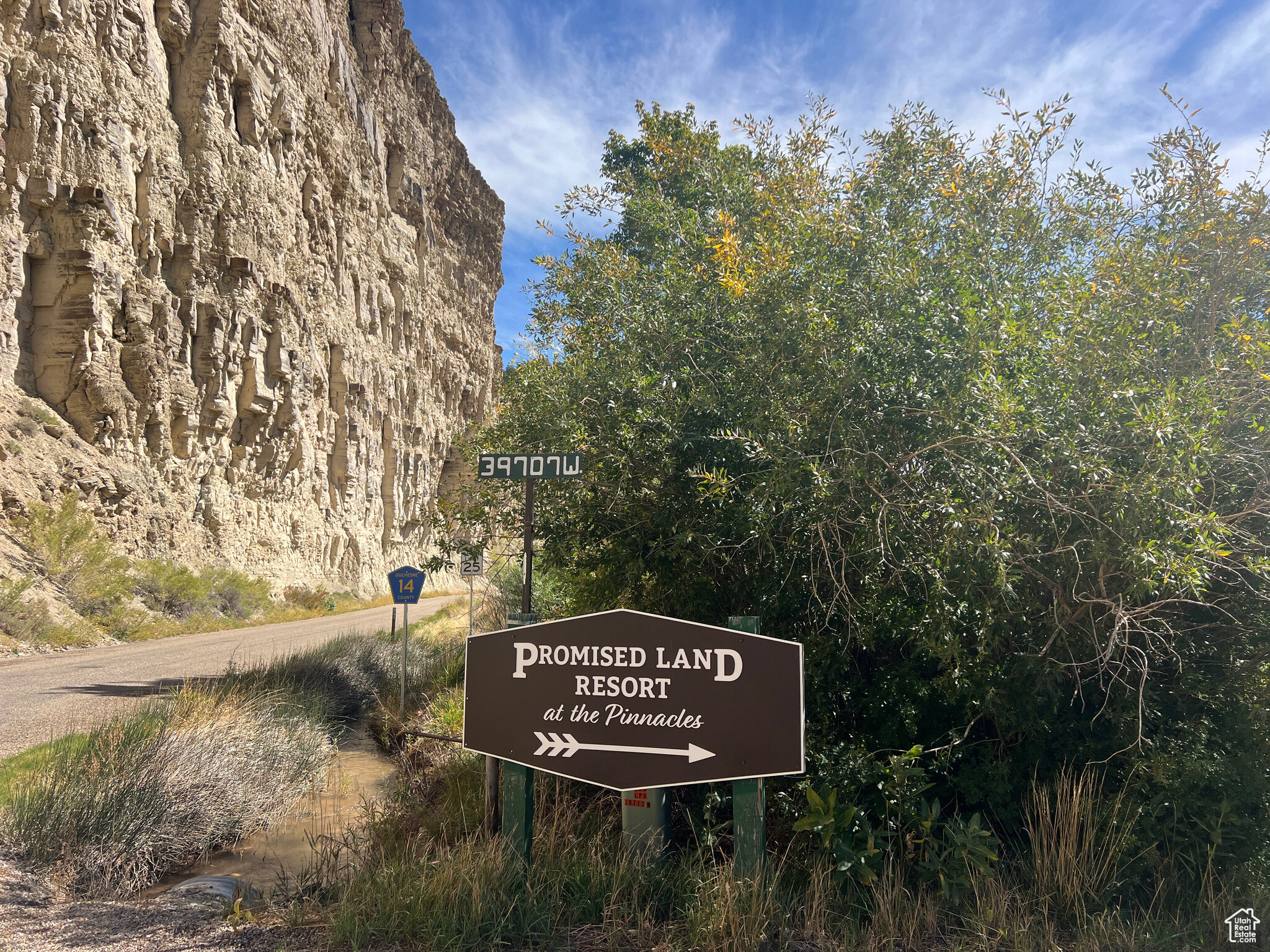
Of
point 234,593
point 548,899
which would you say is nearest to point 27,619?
point 234,593

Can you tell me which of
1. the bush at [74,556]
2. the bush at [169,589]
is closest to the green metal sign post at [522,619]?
the bush at [74,556]

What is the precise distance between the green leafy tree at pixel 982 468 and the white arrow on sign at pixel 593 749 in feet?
3.09

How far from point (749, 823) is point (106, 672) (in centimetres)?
1189

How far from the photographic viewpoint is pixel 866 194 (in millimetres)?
5379

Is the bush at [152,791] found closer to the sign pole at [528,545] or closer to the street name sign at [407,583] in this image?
the sign pole at [528,545]

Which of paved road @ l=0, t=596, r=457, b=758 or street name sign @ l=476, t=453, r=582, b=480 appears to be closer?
street name sign @ l=476, t=453, r=582, b=480

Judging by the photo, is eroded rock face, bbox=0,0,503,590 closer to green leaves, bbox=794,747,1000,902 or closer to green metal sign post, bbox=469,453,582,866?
green metal sign post, bbox=469,453,582,866

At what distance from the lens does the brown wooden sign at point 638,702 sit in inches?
144

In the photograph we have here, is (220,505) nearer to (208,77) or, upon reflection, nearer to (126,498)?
(126,498)

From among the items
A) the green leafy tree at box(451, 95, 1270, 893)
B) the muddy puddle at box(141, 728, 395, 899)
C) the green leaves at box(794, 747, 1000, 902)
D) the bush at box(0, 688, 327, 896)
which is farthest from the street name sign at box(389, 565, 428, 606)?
the green leaves at box(794, 747, 1000, 902)

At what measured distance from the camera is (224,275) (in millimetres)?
25047

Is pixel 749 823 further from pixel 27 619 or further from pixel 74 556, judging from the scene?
pixel 74 556

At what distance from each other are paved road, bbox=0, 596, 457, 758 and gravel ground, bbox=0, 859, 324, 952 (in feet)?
9.59

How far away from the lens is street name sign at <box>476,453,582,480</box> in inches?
185
